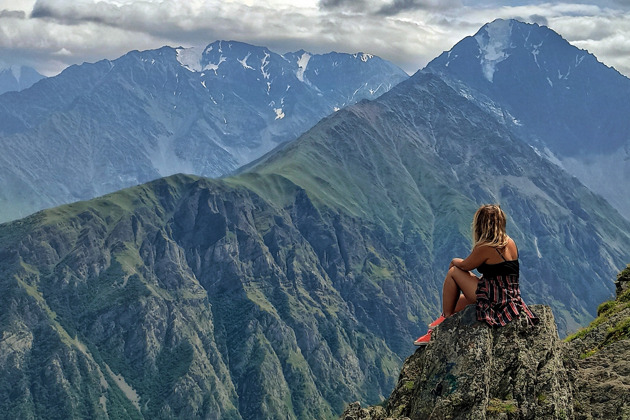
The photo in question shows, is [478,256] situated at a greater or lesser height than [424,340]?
greater

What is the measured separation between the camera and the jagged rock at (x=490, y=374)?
1016 inches

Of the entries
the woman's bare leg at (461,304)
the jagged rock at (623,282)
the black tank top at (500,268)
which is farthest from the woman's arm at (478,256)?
the jagged rock at (623,282)

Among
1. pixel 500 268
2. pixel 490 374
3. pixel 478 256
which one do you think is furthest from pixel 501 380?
pixel 478 256

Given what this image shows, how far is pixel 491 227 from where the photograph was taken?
91.5 feet

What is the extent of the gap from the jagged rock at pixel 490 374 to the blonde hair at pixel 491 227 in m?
2.66

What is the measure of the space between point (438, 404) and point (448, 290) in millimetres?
4828

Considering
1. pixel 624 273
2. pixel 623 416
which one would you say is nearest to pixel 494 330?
pixel 623 416

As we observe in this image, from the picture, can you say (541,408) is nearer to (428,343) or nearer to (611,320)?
(428,343)

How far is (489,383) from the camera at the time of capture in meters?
26.6

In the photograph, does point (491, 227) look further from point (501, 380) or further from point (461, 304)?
point (501, 380)

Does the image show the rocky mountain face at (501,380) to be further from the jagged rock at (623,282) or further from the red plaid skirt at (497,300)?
the jagged rock at (623,282)

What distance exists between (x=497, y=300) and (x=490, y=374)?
273cm

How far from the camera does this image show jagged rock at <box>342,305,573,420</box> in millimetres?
25797

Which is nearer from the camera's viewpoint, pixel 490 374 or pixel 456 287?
pixel 490 374
